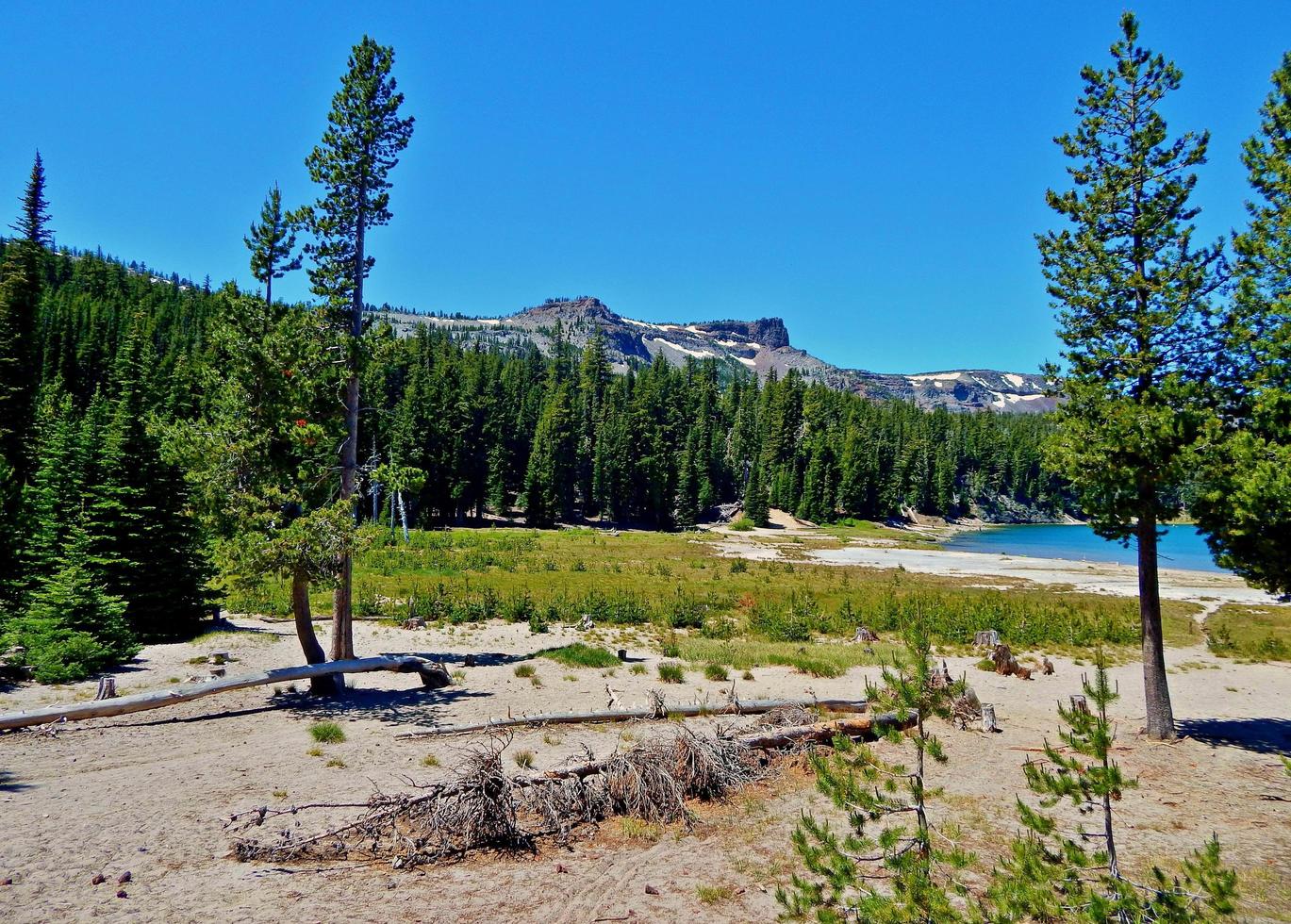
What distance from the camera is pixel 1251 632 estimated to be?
2727cm

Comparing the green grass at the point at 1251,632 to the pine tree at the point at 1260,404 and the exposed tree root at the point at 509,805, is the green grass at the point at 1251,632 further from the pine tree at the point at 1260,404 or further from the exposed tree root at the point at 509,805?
the exposed tree root at the point at 509,805

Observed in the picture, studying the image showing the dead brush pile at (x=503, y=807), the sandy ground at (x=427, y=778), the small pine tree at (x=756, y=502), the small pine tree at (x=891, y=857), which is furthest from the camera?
the small pine tree at (x=756, y=502)

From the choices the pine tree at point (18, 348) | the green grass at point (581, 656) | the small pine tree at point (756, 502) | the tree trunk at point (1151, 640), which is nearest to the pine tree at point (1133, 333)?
the tree trunk at point (1151, 640)

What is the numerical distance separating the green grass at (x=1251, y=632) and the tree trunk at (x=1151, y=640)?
46.0ft

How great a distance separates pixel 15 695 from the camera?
1212 centimetres

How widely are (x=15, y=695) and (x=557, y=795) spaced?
10837mm

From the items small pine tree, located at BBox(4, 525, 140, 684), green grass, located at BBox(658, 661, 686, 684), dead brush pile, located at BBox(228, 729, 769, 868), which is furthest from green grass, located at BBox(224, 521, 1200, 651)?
dead brush pile, located at BBox(228, 729, 769, 868)

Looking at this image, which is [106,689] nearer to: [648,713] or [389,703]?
[389,703]

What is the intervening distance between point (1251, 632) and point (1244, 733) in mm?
19401

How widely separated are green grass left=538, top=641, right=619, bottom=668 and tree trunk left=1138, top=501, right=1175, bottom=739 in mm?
11360

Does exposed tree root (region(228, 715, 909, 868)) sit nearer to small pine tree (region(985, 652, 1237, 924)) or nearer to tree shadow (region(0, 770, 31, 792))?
small pine tree (region(985, 652, 1237, 924))

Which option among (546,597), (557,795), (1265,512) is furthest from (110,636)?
(1265,512)

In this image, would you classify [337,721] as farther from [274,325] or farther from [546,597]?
[546,597]

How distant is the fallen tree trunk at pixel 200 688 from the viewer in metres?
10.8
